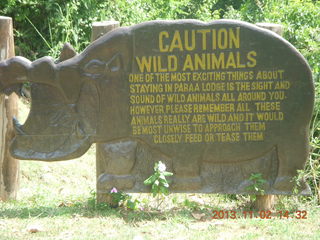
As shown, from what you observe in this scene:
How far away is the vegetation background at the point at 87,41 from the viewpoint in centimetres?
504

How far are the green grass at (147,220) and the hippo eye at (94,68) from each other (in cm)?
125

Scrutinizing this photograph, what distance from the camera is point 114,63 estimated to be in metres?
5.12

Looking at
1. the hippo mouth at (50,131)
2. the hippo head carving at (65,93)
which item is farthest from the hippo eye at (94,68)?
the hippo mouth at (50,131)

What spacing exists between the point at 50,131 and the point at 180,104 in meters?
1.26

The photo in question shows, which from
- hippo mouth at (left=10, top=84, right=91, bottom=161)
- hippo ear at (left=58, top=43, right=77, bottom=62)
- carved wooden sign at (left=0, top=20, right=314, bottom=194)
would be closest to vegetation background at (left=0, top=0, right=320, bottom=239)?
carved wooden sign at (left=0, top=20, right=314, bottom=194)

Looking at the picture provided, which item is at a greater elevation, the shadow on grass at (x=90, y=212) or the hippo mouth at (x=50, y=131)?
the hippo mouth at (x=50, y=131)

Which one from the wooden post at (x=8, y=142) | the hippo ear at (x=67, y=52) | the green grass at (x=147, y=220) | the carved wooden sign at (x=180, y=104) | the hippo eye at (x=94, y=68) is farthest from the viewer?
the wooden post at (x=8, y=142)

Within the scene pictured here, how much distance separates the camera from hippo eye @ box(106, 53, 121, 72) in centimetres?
511

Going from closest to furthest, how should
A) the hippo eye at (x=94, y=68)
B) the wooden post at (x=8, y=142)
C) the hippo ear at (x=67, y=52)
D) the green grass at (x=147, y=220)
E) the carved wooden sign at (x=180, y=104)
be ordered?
the green grass at (x=147, y=220) → the carved wooden sign at (x=180, y=104) → the hippo eye at (x=94, y=68) → the hippo ear at (x=67, y=52) → the wooden post at (x=8, y=142)

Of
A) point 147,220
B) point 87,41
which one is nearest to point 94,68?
point 147,220

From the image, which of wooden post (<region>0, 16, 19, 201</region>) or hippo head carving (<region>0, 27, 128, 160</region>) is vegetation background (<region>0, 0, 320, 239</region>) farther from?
hippo head carving (<region>0, 27, 128, 160</region>)

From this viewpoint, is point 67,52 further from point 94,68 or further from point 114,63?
→ point 114,63

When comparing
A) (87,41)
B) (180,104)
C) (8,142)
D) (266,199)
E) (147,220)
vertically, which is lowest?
(147,220)
